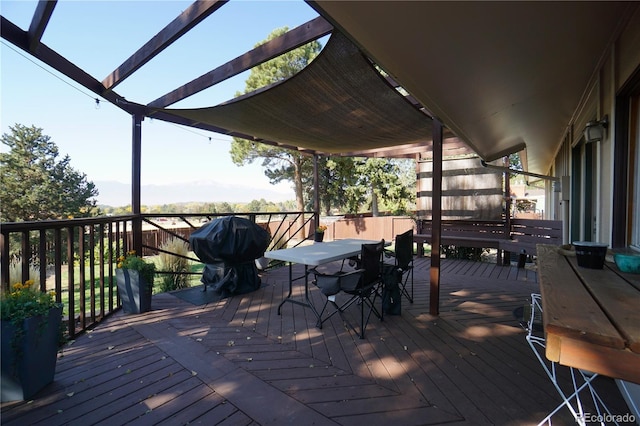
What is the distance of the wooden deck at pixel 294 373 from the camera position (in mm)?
1602

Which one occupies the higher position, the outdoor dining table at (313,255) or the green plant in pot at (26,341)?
the outdoor dining table at (313,255)

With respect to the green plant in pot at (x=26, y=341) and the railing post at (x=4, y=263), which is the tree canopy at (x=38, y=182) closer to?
the railing post at (x=4, y=263)

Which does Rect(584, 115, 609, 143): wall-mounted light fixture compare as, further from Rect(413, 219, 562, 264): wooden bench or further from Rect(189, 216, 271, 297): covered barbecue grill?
Rect(189, 216, 271, 297): covered barbecue grill

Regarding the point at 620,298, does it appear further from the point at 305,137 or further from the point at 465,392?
the point at 305,137

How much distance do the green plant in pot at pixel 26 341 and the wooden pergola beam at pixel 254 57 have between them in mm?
2232

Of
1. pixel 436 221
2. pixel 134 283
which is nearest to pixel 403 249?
pixel 436 221

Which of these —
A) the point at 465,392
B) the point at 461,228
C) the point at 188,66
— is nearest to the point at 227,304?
the point at 465,392

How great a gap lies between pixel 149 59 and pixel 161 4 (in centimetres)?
59

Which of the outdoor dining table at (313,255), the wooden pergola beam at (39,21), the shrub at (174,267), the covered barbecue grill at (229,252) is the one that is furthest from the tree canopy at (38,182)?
the outdoor dining table at (313,255)

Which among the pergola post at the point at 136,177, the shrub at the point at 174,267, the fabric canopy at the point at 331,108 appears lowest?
the shrub at the point at 174,267

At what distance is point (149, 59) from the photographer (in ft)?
8.41

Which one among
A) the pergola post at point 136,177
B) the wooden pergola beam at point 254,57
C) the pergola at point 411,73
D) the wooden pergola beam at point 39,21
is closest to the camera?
the pergola at point 411,73

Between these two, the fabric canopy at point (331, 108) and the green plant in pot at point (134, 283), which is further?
the green plant in pot at point (134, 283)

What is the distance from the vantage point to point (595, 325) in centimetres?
72
